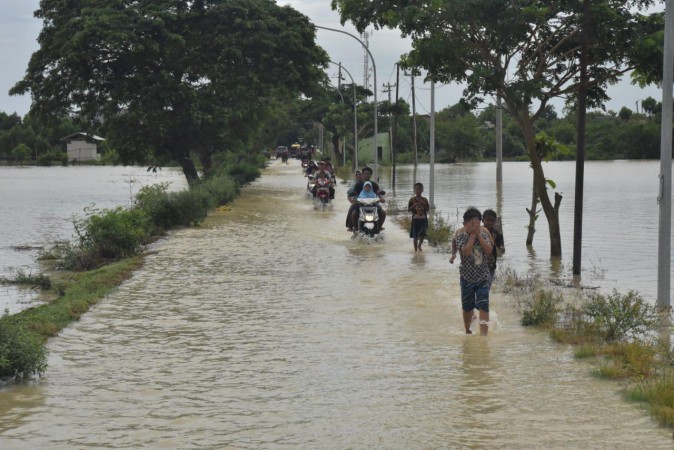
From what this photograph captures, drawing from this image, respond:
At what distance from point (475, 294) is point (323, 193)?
2311 cm

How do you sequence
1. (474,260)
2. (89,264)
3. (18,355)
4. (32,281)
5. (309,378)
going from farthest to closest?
1. (89,264)
2. (32,281)
3. (474,260)
4. (309,378)
5. (18,355)

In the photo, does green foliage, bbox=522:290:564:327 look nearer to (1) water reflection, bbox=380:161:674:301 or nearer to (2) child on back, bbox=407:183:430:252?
(1) water reflection, bbox=380:161:674:301

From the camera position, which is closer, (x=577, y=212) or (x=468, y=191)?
(x=577, y=212)

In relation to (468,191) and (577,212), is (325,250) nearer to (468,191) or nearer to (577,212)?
(577,212)

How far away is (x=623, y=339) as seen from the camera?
1072cm

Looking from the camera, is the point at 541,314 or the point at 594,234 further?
the point at 594,234

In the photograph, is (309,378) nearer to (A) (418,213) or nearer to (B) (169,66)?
(A) (418,213)

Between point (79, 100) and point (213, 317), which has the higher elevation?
point (79, 100)

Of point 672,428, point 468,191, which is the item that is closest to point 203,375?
point 672,428

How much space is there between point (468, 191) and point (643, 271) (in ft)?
115

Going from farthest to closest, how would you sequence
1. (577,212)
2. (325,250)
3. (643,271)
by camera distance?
(325,250), (643,271), (577,212)

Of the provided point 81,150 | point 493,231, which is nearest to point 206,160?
point 493,231

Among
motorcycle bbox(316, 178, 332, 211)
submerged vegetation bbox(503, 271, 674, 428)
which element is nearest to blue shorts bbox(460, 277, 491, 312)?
submerged vegetation bbox(503, 271, 674, 428)

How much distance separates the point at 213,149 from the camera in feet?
162
